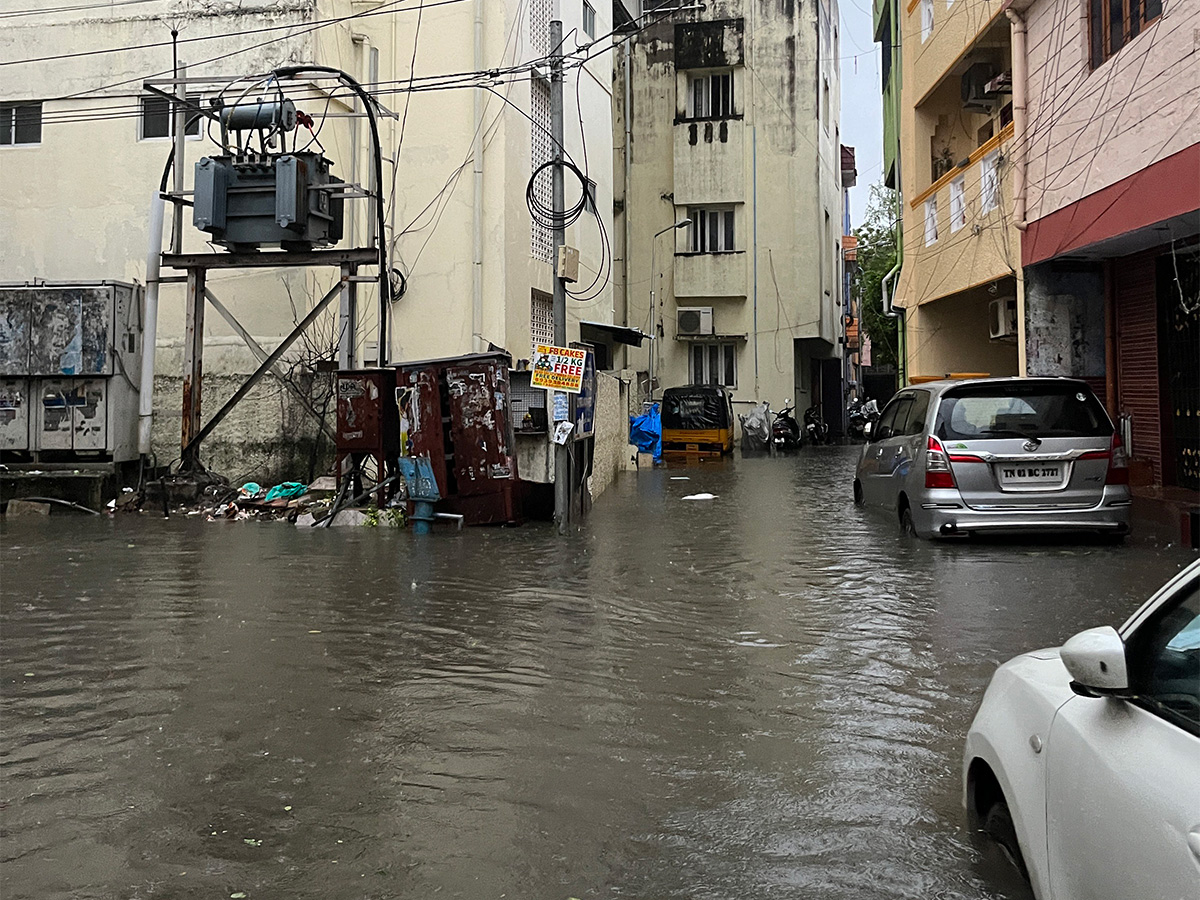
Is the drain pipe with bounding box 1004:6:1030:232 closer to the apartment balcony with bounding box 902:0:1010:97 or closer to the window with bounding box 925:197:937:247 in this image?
the apartment balcony with bounding box 902:0:1010:97

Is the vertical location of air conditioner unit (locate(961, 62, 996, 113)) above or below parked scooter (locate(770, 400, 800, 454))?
above

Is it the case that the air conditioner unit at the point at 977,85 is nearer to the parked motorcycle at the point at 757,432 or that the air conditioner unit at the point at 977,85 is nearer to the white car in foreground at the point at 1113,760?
the parked motorcycle at the point at 757,432

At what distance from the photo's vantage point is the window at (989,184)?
1617 centimetres

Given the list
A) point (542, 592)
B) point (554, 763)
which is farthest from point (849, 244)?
point (554, 763)

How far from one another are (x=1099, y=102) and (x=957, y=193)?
5.64 meters

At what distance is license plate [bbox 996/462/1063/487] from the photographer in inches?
426

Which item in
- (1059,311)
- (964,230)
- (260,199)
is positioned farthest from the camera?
(964,230)

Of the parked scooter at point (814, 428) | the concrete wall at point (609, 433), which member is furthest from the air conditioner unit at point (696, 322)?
the concrete wall at point (609, 433)

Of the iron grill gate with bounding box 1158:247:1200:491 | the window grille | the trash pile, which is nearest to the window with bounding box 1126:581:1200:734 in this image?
the iron grill gate with bounding box 1158:247:1200:491

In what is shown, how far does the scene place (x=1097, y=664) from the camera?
2.67m

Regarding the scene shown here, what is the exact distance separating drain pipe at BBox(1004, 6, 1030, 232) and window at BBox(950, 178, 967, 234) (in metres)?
2.87

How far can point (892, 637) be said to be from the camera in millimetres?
7426

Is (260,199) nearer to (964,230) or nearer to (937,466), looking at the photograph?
(937,466)

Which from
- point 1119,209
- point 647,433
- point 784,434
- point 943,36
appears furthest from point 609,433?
point 784,434
